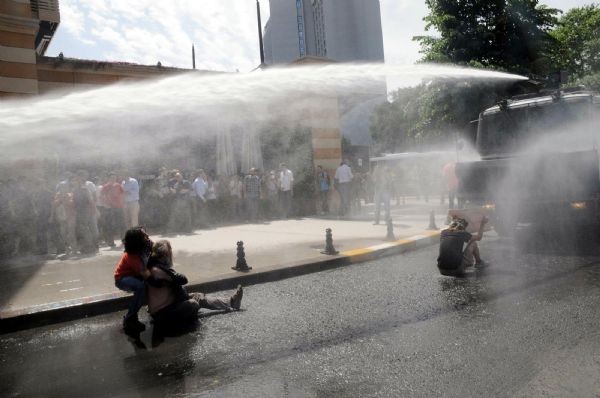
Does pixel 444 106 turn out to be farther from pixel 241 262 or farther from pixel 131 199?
pixel 241 262

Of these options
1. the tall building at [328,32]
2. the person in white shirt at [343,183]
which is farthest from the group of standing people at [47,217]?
the tall building at [328,32]

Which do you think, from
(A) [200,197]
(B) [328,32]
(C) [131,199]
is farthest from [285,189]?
(B) [328,32]

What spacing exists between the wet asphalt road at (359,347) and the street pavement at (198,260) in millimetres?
763

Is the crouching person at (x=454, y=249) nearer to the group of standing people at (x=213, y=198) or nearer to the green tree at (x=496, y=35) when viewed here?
the group of standing people at (x=213, y=198)

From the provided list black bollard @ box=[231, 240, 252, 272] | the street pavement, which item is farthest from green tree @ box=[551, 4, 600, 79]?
black bollard @ box=[231, 240, 252, 272]

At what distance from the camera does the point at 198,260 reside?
8.56 m

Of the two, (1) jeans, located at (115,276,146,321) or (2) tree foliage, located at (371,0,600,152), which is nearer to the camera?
(1) jeans, located at (115,276,146,321)

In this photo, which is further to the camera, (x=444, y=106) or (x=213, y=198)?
(x=444, y=106)

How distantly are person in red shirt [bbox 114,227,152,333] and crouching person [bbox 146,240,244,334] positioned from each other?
182 mm

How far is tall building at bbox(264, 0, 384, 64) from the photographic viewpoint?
48688 mm

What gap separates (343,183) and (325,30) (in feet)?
137

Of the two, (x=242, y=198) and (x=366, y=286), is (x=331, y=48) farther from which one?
(x=366, y=286)

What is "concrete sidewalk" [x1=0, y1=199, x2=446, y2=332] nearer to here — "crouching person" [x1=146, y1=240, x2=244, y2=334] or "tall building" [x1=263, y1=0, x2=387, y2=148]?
"crouching person" [x1=146, y1=240, x2=244, y2=334]

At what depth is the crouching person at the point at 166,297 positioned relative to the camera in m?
5.13
